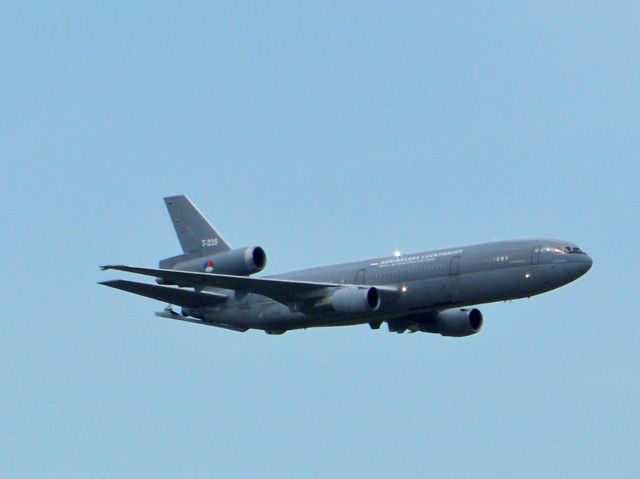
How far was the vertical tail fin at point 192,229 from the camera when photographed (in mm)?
82625

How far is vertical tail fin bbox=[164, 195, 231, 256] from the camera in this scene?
271 ft

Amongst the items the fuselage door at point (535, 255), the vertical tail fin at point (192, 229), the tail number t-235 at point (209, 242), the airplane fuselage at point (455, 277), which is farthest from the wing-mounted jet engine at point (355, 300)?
the tail number t-235 at point (209, 242)

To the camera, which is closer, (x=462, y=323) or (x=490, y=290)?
(x=490, y=290)

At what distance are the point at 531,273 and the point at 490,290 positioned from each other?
6.40ft

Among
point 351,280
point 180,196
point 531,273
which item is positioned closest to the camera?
point 531,273

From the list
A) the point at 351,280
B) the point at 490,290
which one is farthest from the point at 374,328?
the point at 490,290

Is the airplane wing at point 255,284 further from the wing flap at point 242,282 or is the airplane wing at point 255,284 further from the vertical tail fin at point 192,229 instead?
the vertical tail fin at point 192,229

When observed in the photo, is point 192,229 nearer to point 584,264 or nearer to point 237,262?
point 237,262

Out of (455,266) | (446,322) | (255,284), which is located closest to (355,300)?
(455,266)

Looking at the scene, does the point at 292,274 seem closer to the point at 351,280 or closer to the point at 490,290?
the point at 351,280

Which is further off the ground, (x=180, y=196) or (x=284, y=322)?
(x=180, y=196)

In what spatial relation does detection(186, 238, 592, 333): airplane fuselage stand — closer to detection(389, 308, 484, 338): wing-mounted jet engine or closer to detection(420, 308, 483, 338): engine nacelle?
detection(389, 308, 484, 338): wing-mounted jet engine

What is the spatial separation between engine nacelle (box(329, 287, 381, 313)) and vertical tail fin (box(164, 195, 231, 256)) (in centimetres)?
828

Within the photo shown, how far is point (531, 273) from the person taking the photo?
73875 millimetres
